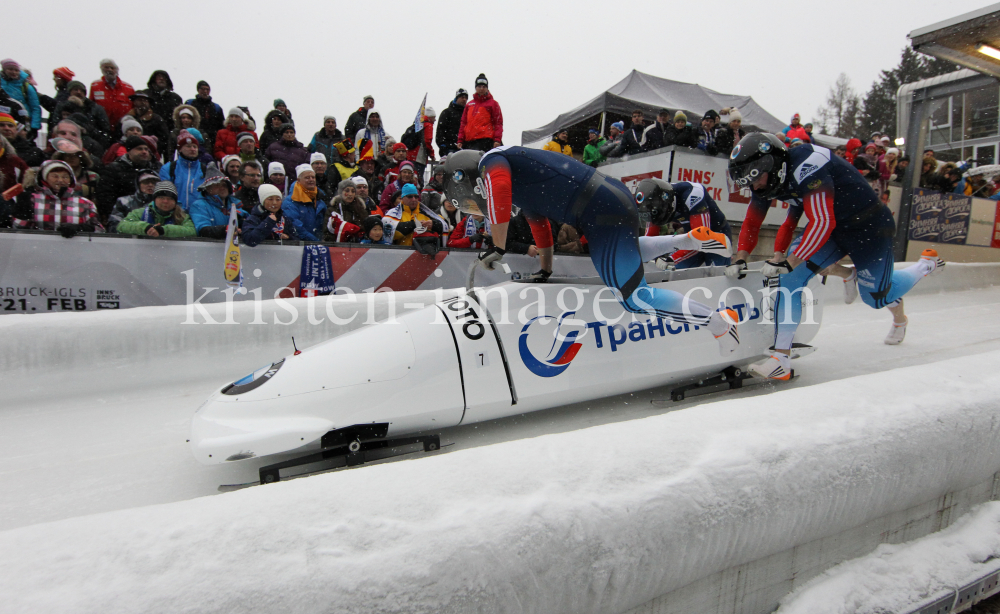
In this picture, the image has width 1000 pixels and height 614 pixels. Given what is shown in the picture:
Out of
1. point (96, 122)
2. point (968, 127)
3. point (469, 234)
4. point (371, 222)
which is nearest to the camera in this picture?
point (371, 222)

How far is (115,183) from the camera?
5215 millimetres

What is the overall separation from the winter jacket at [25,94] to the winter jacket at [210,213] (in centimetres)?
263

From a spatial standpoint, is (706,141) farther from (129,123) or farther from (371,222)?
(129,123)

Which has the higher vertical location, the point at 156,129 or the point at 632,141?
the point at 632,141

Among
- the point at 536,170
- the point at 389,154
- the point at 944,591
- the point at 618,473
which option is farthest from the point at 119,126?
the point at 944,591

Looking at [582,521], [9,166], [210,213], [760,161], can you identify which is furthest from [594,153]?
[582,521]

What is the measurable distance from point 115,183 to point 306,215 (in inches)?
66.0

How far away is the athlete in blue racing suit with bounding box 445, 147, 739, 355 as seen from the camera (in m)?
2.87

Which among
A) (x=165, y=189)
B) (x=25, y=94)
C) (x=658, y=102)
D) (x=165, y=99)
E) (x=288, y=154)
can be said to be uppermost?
(x=658, y=102)

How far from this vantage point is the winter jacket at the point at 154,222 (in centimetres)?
468

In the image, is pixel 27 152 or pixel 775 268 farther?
pixel 27 152

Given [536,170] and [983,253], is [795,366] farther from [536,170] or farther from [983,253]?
[983,253]

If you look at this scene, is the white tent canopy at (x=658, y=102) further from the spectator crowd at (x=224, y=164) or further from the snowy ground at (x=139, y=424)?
the snowy ground at (x=139, y=424)

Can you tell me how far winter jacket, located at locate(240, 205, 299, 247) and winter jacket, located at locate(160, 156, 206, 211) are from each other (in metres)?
0.75
